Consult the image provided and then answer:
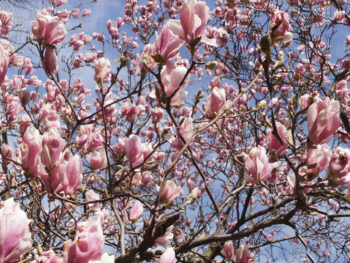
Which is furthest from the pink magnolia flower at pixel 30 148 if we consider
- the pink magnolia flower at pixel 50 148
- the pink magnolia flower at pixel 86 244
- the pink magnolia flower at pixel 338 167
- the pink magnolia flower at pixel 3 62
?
the pink magnolia flower at pixel 338 167

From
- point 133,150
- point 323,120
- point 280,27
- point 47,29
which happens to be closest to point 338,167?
point 323,120

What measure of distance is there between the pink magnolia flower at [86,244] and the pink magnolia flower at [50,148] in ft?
1.53

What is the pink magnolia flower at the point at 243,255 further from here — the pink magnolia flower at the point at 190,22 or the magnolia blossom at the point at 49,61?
the magnolia blossom at the point at 49,61

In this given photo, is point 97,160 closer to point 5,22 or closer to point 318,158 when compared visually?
point 318,158

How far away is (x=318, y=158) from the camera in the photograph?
4.32 feet

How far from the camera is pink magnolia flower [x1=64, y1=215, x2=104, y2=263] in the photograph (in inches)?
28.5

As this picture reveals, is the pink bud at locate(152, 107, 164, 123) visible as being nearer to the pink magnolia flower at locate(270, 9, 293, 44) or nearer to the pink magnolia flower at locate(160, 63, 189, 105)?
the pink magnolia flower at locate(160, 63, 189, 105)

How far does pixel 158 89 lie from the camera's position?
1310 millimetres

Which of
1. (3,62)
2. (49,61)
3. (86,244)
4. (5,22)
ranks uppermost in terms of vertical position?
(5,22)

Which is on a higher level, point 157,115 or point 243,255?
point 157,115

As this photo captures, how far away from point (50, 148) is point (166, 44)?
593 mm

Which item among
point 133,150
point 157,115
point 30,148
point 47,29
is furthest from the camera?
point 157,115

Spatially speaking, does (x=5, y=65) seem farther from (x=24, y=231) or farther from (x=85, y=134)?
(x=85, y=134)

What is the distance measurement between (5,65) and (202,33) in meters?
Answer: 0.81
